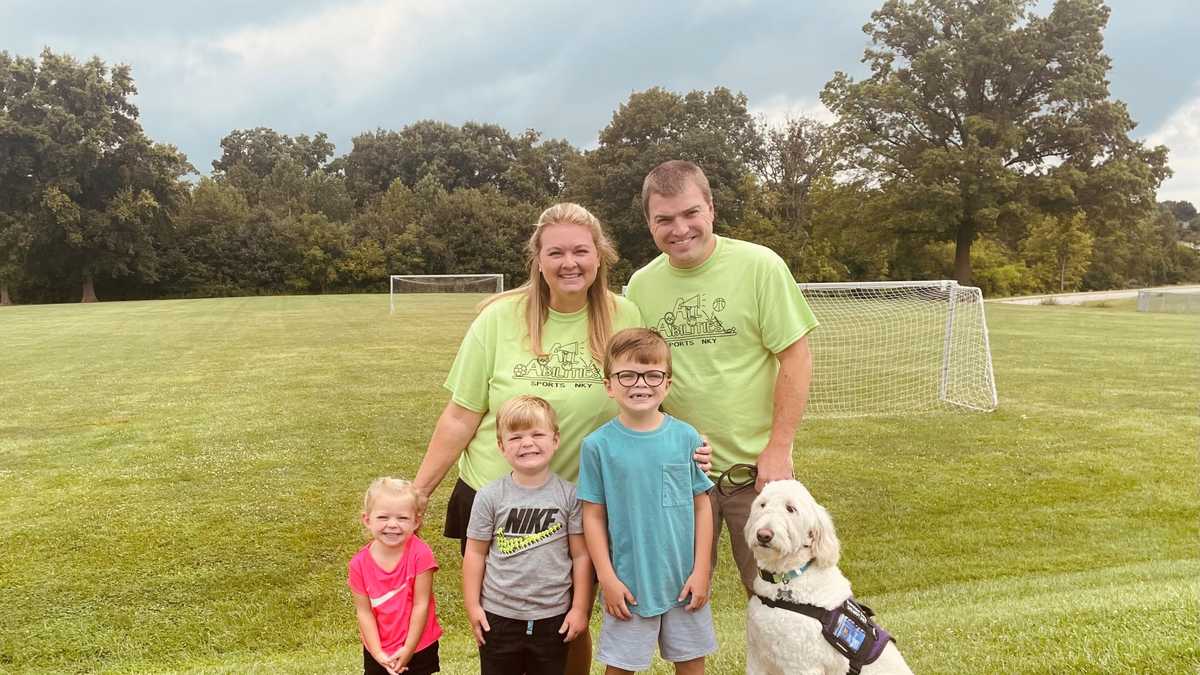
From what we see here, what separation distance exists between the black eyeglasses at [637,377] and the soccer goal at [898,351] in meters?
7.61

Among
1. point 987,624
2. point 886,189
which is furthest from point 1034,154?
point 987,624

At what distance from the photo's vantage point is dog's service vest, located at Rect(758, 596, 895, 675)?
2.41 m

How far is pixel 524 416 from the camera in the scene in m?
2.44

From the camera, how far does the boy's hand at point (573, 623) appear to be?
249 centimetres

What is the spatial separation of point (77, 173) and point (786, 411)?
48768 mm

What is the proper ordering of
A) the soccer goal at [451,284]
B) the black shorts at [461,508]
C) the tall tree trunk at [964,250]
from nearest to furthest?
1. the black shorts at [461,508]
2. the tall tree trunk at [964,250]
3. the soccer goal at [451,284]

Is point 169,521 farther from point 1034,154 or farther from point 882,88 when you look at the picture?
point 1034,154

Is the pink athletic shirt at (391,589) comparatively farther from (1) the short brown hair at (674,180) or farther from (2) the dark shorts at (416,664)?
(1) the short brown hair at (674,180)

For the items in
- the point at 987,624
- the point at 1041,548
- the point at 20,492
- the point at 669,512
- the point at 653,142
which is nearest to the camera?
the point at 669,512

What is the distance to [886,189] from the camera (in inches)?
1479

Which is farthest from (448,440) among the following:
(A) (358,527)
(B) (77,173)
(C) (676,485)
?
(B) (77,173)

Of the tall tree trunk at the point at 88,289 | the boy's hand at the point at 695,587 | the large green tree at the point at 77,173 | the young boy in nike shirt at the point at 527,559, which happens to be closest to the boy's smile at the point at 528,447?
the young boy in nike shirt at the point at 527,559

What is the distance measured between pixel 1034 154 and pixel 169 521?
39966 millimetres

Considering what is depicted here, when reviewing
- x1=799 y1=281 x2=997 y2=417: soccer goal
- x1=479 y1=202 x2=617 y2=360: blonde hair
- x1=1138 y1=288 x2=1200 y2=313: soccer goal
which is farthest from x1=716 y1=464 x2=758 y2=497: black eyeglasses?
x1=1138 y1=288 x2=1200 y2=313: soccer goal
